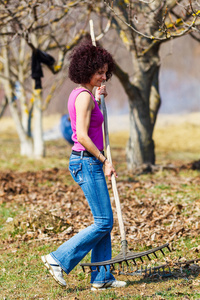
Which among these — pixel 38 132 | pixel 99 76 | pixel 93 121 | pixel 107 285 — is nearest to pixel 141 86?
pixel 38 132

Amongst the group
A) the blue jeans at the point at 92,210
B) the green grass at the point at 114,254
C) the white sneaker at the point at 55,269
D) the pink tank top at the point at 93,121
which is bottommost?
the green grass at the point at 114,254

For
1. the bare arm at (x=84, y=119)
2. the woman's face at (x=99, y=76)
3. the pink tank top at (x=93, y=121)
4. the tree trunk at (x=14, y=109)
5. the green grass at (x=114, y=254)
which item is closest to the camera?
the bare arm at (x=84, y=119)

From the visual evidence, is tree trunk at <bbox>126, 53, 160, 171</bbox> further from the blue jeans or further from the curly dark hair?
the blue jeans

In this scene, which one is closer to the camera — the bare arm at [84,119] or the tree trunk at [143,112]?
the bare arm at [84,119]

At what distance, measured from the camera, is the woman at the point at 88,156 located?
3.97 metres

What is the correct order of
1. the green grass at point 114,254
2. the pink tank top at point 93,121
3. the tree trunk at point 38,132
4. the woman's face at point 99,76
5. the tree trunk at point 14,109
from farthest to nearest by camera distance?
the tree trunk at point 14,109, the tree trunk at point 38,132, the green grass at point 114,254, the woman's face at point 99,76, the pink tank top at point 93,121

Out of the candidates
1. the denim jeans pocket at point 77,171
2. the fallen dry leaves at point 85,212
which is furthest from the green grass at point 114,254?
the denim jeans pocket at point 77,171

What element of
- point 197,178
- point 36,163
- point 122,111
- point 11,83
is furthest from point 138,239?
point 122,111

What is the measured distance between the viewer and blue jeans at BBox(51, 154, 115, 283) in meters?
4.07

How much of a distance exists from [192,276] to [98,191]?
155cm

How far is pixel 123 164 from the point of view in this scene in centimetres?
1365

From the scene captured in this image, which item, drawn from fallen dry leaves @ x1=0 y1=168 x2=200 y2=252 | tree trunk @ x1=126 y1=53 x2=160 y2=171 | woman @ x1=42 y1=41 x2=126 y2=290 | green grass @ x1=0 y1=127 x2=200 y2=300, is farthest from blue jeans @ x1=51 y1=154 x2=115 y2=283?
tree trunk @ x1=126 y1=53 x2=160 y2=171

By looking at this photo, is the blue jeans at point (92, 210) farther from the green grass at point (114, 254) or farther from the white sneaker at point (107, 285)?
the green grass at point (114, 254)

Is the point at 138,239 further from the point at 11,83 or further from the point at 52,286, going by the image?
the point at 11,83
